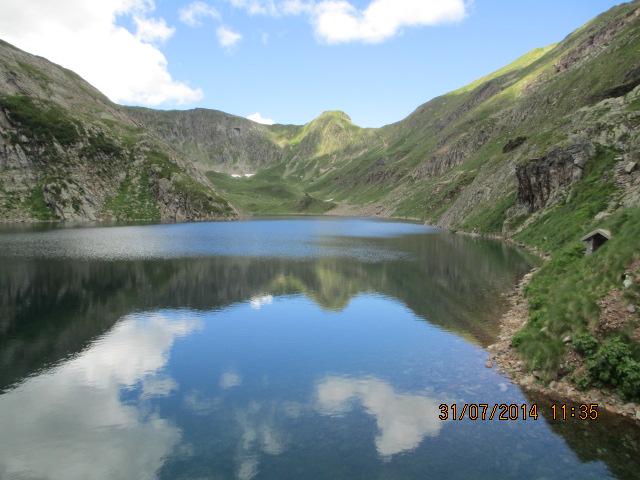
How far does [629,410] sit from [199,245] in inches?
3450

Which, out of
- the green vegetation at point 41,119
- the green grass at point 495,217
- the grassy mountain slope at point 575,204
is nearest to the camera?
the grassy mountain slope at point 575,204

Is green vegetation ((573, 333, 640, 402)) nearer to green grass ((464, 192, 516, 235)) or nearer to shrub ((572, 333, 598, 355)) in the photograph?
shrub ((572, 333, 598, 355))

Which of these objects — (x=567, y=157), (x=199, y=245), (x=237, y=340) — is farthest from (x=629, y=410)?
(x=199, y=245)

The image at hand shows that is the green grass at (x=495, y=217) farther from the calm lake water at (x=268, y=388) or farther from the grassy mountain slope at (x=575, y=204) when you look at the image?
the calm lake water at (x=268, y=388)

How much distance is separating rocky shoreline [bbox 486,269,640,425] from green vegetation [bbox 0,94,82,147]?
210945 mm

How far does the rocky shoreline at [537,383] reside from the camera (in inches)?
730

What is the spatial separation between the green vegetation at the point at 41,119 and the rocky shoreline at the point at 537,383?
21095 cm

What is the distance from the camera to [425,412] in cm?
1984

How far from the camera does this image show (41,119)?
184 m

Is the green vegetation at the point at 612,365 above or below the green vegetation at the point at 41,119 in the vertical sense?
below

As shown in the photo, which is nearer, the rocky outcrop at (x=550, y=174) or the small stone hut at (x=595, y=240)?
the small stone hut at (x=595, y=240)

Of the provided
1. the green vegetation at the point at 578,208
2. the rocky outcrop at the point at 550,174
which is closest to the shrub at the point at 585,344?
the green vegetation at the point at 578,208

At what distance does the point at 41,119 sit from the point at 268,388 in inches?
8525

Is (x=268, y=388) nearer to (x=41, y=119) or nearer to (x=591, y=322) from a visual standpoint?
(x=591, y=322)
